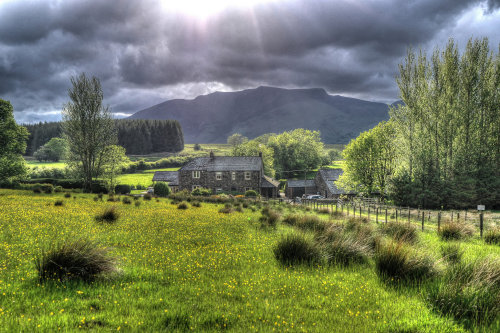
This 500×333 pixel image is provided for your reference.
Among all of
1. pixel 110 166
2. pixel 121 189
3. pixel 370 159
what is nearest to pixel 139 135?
pixel 110 166

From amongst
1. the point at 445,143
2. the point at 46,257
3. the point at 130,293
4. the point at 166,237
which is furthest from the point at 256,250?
the point at 445,143

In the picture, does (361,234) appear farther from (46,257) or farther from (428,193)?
(428,193)

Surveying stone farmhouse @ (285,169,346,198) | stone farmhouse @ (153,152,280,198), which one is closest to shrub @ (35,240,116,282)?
stone farmhouse @ (153,152,280,198)

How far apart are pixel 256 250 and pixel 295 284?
333cm

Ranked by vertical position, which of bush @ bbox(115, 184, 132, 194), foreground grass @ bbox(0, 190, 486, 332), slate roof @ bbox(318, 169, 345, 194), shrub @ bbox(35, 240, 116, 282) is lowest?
bush @ bbox(115, 184, 132, 194)

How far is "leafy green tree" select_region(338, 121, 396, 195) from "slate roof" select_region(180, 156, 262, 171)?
780 inches

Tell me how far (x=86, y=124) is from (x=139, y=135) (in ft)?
444

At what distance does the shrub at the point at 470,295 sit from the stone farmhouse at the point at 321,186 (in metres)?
60.2

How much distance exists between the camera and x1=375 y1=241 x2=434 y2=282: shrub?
23.2 feet

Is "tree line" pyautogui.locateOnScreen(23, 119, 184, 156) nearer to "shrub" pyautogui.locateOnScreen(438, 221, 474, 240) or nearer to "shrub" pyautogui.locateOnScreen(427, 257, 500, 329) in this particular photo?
"shrub" pyautogui.locateOnScreen(438, 221, 474, 240)

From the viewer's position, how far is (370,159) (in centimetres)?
5134

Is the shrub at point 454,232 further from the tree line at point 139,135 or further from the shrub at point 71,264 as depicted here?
the tree line at point 139,135

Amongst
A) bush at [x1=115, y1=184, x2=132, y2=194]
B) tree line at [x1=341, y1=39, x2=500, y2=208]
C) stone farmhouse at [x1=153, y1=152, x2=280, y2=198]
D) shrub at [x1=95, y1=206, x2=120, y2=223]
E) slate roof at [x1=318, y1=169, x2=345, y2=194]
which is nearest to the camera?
shrub at [x1=95, y1=206, x2=120, y2=223]

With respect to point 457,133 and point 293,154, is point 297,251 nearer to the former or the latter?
point 457,133
